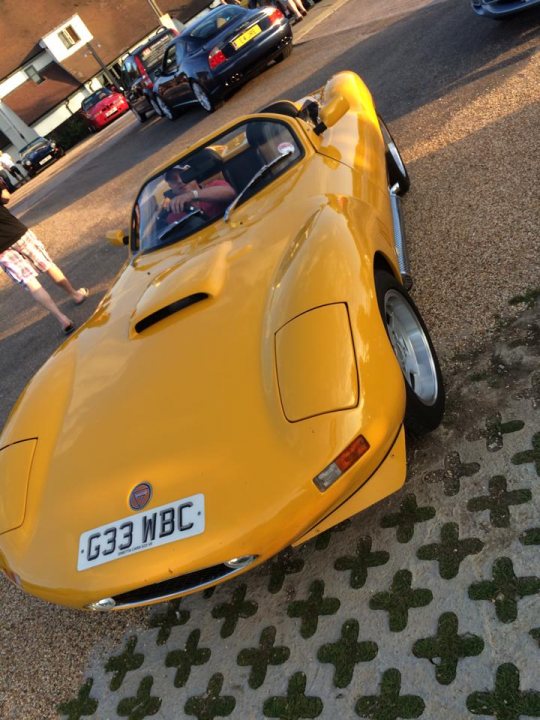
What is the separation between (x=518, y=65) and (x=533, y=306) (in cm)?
384

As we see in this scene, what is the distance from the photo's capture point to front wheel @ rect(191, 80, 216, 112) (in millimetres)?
9898

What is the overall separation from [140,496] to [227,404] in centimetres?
46

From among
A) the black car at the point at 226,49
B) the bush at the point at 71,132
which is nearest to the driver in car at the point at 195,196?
the black car at the point at 226,49

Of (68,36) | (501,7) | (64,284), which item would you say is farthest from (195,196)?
(68,36)

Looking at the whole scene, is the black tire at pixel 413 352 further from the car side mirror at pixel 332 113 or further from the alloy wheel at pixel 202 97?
the alloy wheel at pixel 202 97

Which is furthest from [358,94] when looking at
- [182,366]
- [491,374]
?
[182,366]

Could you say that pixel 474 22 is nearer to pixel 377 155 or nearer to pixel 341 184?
pixel 377 155

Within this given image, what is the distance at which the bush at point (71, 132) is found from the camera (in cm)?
2784

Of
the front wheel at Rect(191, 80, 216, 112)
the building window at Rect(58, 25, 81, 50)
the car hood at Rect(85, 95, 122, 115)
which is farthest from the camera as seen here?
the building window at Rect(58, 25, 81, 50)

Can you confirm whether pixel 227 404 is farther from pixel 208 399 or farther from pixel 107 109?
pixel 107 109

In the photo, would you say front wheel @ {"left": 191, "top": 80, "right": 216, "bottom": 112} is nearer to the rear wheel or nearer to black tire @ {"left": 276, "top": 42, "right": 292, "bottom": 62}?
the rear wheel

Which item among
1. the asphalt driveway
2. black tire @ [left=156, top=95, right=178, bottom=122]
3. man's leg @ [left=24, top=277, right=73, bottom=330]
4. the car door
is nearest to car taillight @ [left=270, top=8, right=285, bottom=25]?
the car door

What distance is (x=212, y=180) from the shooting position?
11.0 ft

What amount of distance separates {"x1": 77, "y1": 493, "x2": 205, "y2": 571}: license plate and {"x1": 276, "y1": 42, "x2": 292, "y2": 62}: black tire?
9.76 metres
